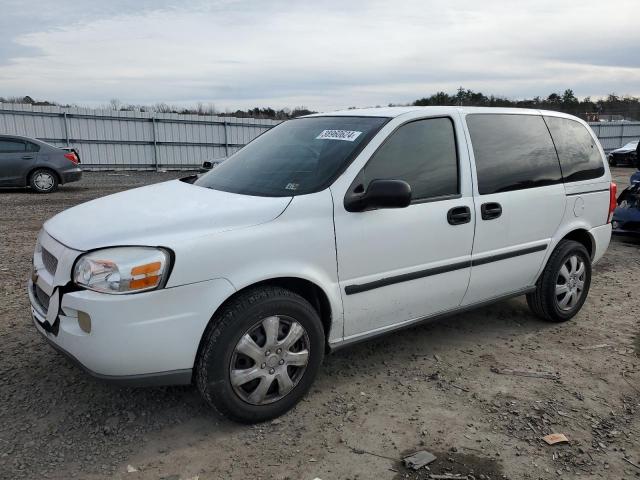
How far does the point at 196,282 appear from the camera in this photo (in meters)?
2.65

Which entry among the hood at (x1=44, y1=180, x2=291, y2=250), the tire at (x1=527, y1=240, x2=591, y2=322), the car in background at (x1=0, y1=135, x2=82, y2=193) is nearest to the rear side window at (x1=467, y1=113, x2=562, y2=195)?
the tire at (x1=527, y1=240, x2=591, y2=322)

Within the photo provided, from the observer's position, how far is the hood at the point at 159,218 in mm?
2701

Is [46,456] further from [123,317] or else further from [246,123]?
[246,123]

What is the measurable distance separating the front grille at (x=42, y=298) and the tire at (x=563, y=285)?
3578 mm

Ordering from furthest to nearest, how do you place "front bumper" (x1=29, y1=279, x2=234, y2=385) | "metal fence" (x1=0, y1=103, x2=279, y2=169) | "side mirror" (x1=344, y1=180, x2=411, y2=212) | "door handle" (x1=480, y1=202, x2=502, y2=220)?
1. "metal fence" (x1=0, y1=103, x2=279, y2=169)
2. "door handle" (x1=480, y1=202, x2=502, y2=220)
3. "side mirror" (x1=344, y1=180, x2=411, y2=212)
4. "front bumper" (x1=29, y1=279, x2=234, y2=385)

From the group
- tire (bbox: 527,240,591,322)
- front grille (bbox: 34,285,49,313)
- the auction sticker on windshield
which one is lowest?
tire (bbox: 527,240,591,322)

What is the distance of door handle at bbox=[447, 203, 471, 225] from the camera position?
3.54m

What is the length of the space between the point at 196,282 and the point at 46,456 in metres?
1.14

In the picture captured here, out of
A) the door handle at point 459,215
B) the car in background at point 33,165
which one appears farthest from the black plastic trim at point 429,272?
the car in background at point 33,165

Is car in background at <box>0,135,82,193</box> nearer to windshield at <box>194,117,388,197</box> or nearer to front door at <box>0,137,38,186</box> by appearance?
front door at <box>0,137,38,186</box>

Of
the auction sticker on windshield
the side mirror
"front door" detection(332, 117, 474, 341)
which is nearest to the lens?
the side mirror

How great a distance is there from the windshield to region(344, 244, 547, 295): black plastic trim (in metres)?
0.64

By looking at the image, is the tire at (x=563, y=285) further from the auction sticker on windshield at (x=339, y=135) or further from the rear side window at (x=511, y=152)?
the auction sticker on windshield at (x=339, y=135)

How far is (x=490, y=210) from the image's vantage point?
3.77 m
